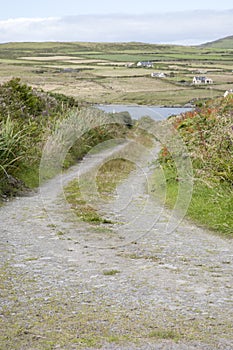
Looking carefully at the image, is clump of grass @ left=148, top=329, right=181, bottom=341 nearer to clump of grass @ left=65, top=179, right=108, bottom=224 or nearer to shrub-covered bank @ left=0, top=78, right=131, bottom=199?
clump of grass @ left=65, top=179, right=108, bottom=224

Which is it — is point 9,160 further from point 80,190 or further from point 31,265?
point 31,265

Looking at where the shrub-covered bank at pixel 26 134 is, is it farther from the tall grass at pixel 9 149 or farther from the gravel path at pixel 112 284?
the gravel path at pixel 112 284

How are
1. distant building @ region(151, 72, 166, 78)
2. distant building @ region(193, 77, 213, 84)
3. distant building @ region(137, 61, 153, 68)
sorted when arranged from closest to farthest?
1. distant building @ region(193, 77, 213, 84)
2. distant building @ region(151, 72, 166, 78)
3. distant building @ region(137, 61, 153, 68)

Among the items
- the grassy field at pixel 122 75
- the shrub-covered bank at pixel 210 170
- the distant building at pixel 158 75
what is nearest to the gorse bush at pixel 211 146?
the shrub-covered bank at pixel 210 170

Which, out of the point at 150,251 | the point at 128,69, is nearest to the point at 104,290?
the point at 150,251

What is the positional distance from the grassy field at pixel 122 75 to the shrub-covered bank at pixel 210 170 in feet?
61.4

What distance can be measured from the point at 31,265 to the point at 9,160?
6.99 meters

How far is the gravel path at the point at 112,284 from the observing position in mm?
5562

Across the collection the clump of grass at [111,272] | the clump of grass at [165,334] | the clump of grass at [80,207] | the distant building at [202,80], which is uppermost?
the distant building at [202,80]

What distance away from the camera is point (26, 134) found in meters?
16.6

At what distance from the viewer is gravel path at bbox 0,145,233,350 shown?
5562mm

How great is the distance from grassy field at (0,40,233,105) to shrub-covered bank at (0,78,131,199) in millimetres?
6784

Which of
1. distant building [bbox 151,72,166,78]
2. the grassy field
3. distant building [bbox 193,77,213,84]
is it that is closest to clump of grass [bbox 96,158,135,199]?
the grassy field

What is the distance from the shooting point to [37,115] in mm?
26547
